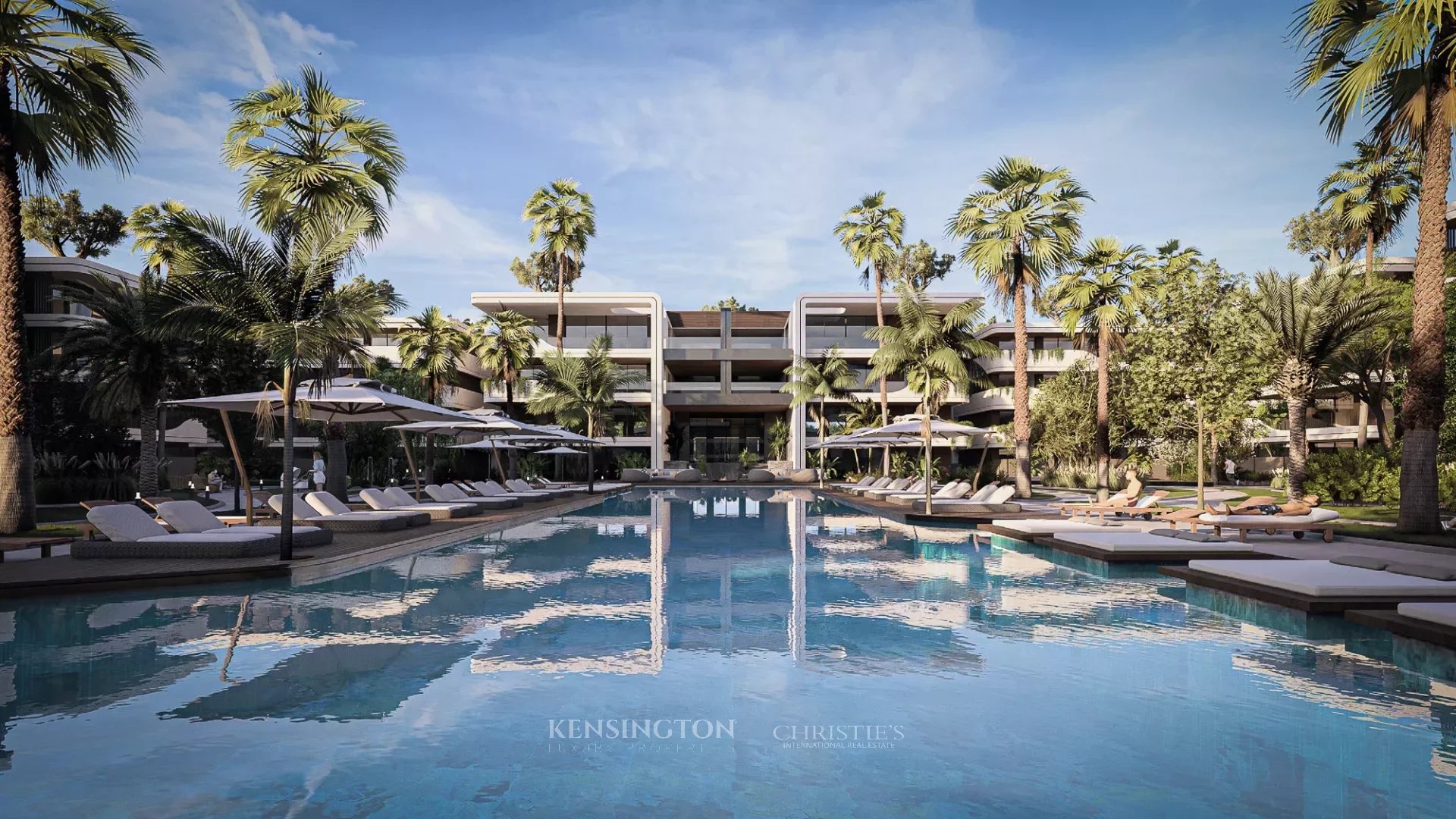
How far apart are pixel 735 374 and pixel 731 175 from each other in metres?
26.1

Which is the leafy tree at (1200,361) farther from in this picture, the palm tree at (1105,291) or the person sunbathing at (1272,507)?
the palm tree at (1105,291)

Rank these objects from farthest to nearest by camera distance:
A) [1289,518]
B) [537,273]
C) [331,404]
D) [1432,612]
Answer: [537,273] < [331,404] < [1289,518] < [1432,612]

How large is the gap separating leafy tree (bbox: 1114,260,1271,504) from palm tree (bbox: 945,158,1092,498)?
3995 millimetres

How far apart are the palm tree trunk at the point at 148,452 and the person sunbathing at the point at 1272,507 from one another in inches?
1007

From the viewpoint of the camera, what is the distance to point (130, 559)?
1116 cm

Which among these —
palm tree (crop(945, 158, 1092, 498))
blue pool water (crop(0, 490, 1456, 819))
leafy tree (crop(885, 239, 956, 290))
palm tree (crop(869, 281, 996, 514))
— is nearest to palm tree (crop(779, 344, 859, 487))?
palm tree (crop(869, 281, 996, 514))

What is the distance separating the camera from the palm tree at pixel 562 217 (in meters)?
40.0

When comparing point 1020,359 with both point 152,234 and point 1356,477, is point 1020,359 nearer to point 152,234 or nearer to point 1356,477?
point 1356,477

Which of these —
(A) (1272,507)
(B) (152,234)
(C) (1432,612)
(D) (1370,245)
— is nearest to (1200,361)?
(A) (1272,507)

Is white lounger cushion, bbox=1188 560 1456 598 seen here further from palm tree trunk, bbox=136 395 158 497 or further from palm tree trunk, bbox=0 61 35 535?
palm tree trunk, bbox=136 395 158 497

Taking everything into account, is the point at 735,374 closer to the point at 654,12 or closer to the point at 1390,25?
the point at 654,12

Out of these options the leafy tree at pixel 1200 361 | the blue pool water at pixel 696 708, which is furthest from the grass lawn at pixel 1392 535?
the blue pool water at pixel 696 708

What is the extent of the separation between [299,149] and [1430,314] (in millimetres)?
21543

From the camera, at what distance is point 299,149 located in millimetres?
16469
